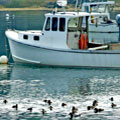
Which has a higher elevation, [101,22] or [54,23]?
[54,23]

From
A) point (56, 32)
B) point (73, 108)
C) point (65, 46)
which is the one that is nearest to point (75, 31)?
point (56, 32)

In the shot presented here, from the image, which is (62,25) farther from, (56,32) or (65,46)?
(65,46)

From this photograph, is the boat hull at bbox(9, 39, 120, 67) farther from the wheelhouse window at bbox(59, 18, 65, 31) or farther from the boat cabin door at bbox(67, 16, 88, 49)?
the wheelhouse window at bbox(59, 18, 65, 31)

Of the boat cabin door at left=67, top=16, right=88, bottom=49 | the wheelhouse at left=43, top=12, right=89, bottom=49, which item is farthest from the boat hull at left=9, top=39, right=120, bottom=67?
the boat cabin door at left=67, top=16, right=88, bottom=49

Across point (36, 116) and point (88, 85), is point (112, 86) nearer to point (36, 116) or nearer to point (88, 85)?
point (88, 85)

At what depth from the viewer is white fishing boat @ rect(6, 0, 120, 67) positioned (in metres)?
50.7

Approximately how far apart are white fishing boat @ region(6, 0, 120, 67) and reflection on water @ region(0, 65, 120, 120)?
795mm

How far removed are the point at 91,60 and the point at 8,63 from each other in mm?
8917

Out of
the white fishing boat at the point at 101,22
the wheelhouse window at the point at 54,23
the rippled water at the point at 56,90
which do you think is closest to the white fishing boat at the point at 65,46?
the wheelhouse window at the point at 54,23

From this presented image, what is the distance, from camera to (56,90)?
1692 inches

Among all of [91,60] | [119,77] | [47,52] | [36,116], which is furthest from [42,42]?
[36,116]

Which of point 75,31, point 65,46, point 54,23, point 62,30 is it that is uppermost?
point 54,23

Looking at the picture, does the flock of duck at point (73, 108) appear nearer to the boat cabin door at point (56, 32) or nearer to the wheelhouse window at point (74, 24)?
the boat cabin door at point (56, 32)

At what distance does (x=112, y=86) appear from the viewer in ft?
144
